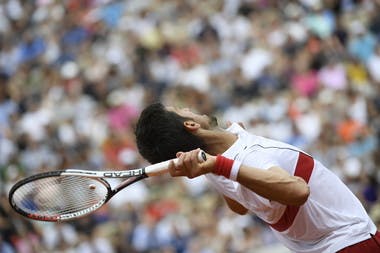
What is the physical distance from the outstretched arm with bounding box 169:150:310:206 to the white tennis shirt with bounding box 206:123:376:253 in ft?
1.11

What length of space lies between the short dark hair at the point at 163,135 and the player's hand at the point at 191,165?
463 mm

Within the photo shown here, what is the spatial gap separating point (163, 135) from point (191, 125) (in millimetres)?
184

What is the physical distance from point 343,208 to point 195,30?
40.5 feet

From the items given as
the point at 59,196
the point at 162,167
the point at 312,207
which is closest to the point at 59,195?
the point at 59,196

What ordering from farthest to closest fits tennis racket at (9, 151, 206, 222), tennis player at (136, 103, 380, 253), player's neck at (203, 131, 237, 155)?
tennis racket at (9, 151, 206, 222), player's neck at (203, 131, 237, 155), tennis player at (136, 103, 380, 253)

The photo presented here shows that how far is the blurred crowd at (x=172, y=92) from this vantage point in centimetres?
1355

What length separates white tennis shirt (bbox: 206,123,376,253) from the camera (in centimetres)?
587

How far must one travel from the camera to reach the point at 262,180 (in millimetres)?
5418

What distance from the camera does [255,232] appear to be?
1283cm

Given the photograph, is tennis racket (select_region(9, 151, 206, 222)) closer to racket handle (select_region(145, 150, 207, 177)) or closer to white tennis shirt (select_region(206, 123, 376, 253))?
racket handle (select_region(145, 150, 207, 177))

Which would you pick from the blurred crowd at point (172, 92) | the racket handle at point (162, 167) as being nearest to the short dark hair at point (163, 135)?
the racket handle at point (162, 167)

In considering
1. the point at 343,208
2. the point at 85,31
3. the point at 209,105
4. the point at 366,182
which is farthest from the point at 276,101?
the point at 343,208

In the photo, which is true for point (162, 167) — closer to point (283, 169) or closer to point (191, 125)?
point (191, 125)

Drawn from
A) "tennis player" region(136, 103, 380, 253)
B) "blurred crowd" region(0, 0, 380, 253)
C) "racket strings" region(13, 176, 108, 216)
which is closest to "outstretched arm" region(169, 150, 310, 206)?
"tennis player" region(136, 103, 380, 253)
